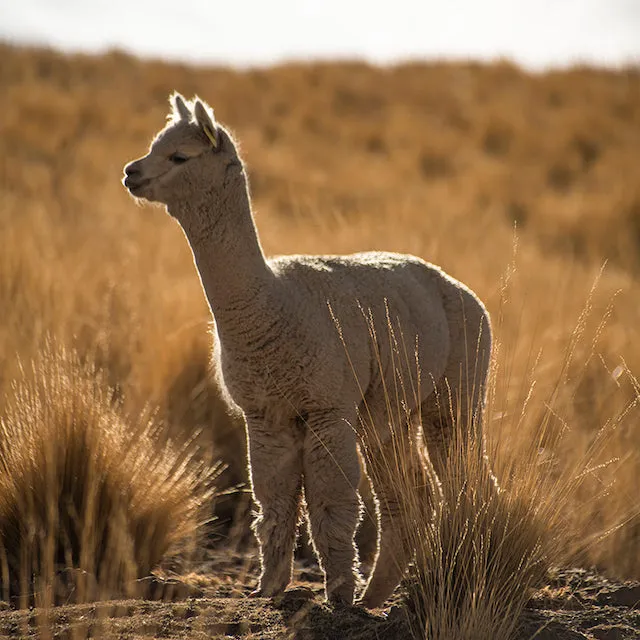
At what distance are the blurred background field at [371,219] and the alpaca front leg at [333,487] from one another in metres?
0.56

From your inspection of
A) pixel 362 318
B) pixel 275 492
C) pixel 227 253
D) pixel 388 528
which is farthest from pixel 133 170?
pixel 388 528

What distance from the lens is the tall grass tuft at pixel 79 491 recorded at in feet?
12.5

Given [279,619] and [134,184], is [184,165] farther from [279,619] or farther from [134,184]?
[279,619]

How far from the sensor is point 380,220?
34.6 feet

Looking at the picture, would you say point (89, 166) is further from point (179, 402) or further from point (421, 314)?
point (421, 314)

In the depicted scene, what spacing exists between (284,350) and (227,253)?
1.27 feet

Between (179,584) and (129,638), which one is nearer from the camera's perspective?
(129,638)

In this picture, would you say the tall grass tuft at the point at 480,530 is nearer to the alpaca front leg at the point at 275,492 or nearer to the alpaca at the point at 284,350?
the alpaca at the point at 284,350

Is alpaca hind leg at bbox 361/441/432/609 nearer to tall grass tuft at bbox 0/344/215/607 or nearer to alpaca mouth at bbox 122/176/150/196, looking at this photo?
tall grass tuft at bbox 0/344/215/607

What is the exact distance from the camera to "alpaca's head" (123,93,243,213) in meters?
3.15

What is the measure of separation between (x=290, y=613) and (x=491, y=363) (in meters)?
1.30

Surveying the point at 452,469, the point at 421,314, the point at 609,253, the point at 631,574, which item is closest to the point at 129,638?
the point at 452,469

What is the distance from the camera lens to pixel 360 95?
63.9 feet

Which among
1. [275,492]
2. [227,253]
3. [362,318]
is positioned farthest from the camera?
[362,318]
